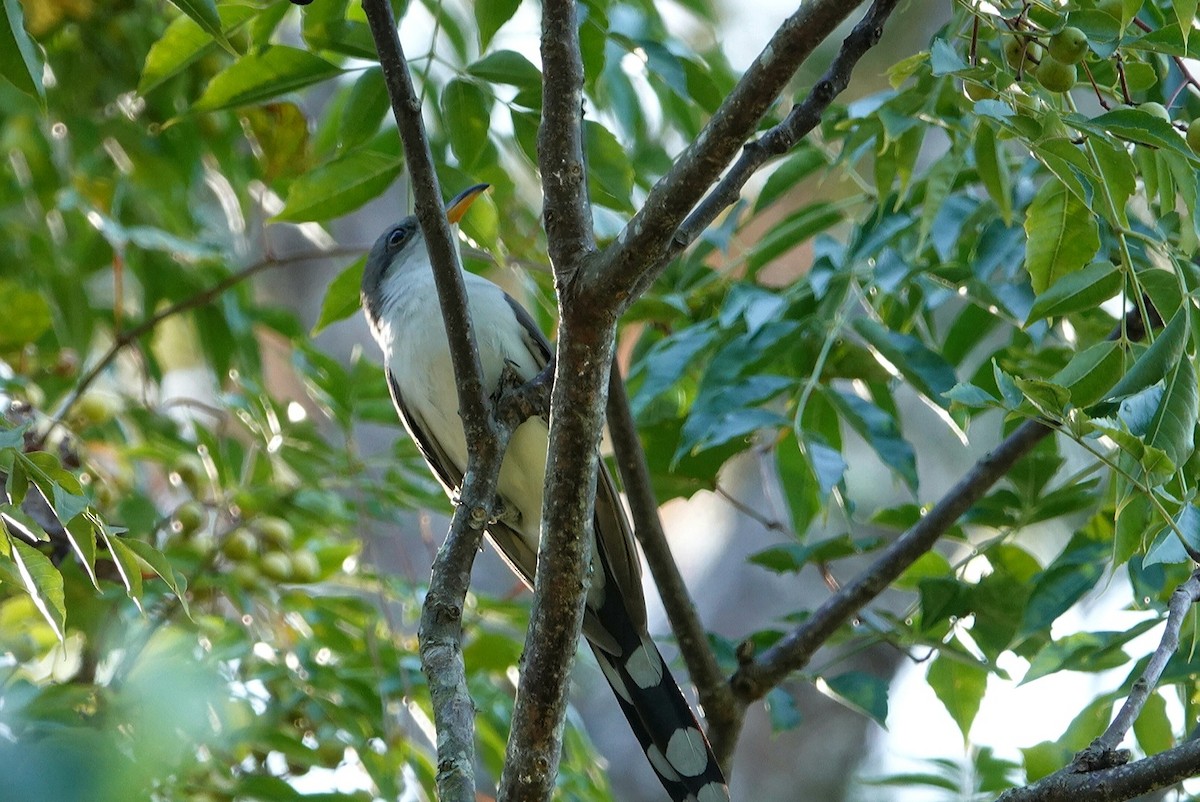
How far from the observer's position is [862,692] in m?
3.22

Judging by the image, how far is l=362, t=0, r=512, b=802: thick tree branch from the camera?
2225 millimetres

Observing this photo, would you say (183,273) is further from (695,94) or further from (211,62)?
(695,94)

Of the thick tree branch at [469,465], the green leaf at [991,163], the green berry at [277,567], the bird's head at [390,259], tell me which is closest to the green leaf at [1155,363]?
the green leaf at [991,163]

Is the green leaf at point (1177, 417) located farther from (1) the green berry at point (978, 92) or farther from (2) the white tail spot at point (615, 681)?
(2) the white tail spot at point (615, 681)

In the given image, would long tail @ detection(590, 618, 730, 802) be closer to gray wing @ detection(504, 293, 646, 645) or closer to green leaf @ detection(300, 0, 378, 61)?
gray wing @ detection(504, 293, 646, 645)

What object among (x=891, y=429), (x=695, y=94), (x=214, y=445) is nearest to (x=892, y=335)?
(x=891, y=429)

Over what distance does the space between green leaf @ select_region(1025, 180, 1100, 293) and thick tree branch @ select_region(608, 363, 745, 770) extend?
44.6 inches

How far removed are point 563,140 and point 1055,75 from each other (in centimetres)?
87

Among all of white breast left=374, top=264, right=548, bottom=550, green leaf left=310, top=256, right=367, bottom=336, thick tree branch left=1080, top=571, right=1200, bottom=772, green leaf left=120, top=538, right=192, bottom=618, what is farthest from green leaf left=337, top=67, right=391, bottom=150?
thick tree branch left=1080, top=571, right=1200, bottom=772

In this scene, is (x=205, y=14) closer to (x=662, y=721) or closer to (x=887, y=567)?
(x=887, y=567)

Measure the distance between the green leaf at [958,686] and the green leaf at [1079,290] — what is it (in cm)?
126

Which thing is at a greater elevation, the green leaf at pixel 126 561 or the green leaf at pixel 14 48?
the green leaf at pixel 14 48

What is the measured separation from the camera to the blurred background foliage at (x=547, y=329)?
6.97ft

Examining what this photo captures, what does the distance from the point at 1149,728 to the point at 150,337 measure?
3.76m
